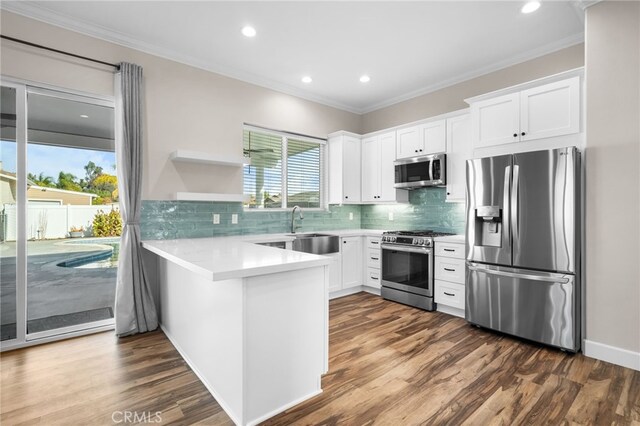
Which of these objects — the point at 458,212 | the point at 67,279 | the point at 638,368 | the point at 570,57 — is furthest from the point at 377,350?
the point at 570,57

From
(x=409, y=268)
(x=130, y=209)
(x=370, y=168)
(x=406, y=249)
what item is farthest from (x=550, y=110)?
(x=130, y=209)

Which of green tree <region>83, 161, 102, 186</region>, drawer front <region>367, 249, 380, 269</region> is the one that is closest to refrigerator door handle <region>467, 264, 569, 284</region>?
drawer front <region>367, 249, 380, 269</region>

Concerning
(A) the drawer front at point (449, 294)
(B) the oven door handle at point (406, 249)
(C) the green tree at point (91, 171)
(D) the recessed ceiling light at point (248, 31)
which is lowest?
(A) the drawer front at point (449, 294)

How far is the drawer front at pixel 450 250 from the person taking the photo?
11.5 ft

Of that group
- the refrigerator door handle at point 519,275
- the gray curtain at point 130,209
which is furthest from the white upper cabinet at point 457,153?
the gray curtain at point 130,209

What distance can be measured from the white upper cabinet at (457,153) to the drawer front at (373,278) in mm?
1412

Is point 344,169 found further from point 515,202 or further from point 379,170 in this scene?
point 515,202

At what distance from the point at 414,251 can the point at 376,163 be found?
1.56m

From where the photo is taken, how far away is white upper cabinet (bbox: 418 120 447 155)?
3.94 meters

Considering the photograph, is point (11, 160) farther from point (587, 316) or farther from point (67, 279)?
point (587, 316)

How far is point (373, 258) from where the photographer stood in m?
4.50

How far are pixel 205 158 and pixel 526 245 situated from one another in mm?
3267

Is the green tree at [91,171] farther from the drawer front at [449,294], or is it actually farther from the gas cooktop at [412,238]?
the drawer front at [449,294]

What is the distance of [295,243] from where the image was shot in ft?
12.7
